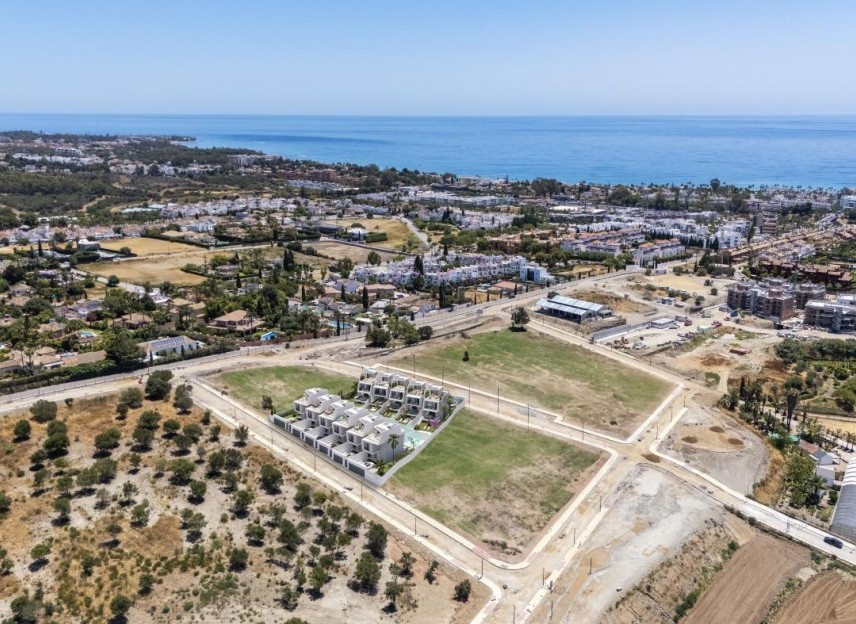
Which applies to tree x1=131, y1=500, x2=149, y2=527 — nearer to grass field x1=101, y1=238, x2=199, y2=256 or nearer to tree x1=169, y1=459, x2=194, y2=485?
tree x1=169, y1=459, x2=194, y2=485

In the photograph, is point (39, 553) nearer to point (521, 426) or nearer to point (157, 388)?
point (157, 388)

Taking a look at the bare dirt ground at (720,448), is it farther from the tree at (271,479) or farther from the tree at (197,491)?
the tree at (197,491)

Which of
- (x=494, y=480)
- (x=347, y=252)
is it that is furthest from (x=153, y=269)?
(x=494, y=480)

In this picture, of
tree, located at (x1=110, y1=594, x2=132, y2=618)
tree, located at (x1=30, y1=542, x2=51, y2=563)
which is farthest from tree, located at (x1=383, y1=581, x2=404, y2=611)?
tree, located at (x1=30, y1=542, x2=51, y2=563)

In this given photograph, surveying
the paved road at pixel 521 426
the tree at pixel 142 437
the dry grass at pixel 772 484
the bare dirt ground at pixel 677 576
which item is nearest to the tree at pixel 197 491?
the paved road at pixel 521 426

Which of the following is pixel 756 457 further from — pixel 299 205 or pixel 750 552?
pixel 299 205

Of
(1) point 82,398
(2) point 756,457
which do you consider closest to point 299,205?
(1) point 82,398

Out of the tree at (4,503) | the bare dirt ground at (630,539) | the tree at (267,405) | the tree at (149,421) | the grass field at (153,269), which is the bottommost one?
the grass field at (153,269)
